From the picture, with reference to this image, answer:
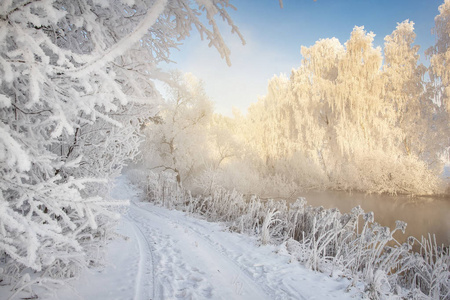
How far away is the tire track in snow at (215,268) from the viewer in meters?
2.78

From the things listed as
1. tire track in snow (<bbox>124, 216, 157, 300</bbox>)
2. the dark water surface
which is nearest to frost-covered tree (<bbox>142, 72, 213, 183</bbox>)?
the dark water surface

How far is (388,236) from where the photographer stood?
3725 millimetres

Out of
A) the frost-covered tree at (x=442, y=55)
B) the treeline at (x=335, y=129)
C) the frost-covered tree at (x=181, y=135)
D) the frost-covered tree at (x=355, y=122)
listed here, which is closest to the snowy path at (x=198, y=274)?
the treeline at (x=335, y=129)

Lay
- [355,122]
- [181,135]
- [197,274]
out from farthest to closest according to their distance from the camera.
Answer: [355,122], [181,135], [197,274]

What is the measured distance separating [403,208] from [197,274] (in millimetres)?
11416

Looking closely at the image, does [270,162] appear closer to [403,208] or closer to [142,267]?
[403,208]

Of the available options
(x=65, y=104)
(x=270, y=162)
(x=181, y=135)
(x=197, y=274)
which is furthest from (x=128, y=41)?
(x=270, y=162)

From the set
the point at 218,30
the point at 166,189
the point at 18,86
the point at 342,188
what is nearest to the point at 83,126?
the point at 18,86

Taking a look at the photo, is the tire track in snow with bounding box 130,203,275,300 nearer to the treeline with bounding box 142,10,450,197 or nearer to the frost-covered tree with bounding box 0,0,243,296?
the frost-covered tree with bounding box 0,0,243,296

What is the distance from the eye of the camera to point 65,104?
1.41 metres

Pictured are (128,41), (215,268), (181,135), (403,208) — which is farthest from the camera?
(181,135)

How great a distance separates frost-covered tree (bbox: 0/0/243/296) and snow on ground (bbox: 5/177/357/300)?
0.42 meters

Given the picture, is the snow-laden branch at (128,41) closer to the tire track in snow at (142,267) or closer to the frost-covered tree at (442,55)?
the tire track in snow at (142,267)

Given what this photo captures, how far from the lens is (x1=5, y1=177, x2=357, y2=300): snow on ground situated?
8.46 feet
